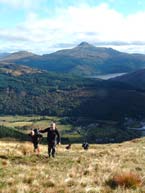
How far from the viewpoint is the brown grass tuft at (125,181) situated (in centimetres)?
1703

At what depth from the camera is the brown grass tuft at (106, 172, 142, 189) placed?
17.0 meters

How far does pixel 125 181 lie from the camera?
17422 mm

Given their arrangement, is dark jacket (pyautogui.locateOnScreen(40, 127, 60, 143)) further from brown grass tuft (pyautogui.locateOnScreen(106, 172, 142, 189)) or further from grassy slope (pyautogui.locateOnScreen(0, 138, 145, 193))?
brown grass tuft (pyautogui.locateOnScreen(106, 172, 142, 189))

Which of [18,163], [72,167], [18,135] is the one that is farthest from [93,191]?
[18,135]

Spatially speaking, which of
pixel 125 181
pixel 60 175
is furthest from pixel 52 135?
pixel 125 181

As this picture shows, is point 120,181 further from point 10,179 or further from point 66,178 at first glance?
point 10,179

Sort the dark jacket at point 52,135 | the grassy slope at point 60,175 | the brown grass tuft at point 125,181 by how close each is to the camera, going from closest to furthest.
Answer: the grassy slope at point 60,175, the brown grass tuft at point 125,181, the dark jacket at point 52,135

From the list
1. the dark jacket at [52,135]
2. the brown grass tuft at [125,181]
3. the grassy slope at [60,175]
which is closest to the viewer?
the grassy slope at [60,175]

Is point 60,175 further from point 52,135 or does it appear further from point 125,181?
point 52,135

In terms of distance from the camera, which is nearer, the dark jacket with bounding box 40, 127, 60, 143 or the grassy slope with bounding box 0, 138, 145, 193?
the grassy slope with bounding box 0, 138, 145, 193

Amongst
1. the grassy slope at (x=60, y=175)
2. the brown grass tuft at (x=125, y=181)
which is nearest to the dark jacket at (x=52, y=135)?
the grassy slope at (x=60, y=175)

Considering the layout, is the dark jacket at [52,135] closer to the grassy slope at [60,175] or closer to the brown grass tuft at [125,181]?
the grassy slope at [60,175]

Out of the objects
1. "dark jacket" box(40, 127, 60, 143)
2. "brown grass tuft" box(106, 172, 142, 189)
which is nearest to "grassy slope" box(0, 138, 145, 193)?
"brown grass tuft" box(106, 172, 142, 189)

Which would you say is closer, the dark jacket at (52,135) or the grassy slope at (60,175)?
the grassy slope at (60,175)
